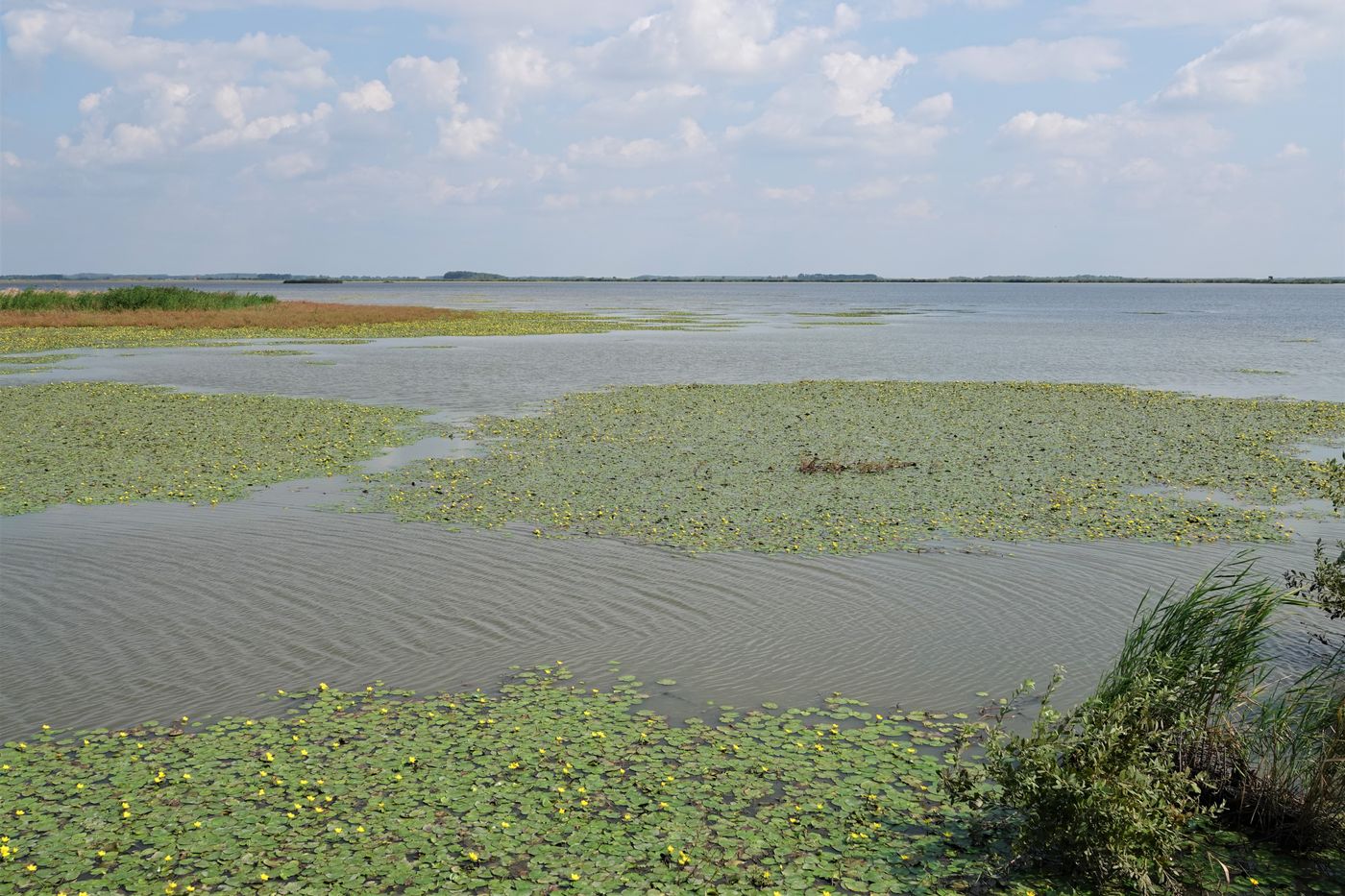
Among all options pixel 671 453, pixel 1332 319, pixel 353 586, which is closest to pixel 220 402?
pixel 671 453

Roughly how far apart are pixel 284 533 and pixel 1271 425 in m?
23.9

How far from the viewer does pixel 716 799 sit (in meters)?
8.11

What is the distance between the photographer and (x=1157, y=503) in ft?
57.7

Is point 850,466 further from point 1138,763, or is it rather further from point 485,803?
point 485,803

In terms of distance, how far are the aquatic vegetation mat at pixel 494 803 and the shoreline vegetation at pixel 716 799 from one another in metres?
0.02

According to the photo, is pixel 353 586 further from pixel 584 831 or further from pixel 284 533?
pixel 584 831

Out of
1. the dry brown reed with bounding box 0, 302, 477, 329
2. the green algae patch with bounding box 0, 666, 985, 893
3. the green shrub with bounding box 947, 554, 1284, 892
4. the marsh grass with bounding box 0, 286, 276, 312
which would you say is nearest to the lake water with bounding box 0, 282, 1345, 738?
the green algae patch with bounding box 0, 666, 985, 893

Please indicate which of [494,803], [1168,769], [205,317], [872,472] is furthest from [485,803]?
[205,317]

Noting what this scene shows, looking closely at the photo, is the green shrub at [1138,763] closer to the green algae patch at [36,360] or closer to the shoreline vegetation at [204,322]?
the green algae patch at [36,360]

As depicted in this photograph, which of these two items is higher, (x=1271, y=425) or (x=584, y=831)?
(x=1271, y=425)

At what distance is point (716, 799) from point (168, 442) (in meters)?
20.0

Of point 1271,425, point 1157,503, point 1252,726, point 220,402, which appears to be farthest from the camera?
point 220,402

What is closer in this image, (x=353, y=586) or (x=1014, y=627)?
(x=1014, y=627)

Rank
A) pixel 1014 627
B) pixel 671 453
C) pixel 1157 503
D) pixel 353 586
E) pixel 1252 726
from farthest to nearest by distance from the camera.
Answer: pixel 671 453 → pixel 1157 503 → pixel 353 586 → pixel 1014 627 → pixel 1252 726
